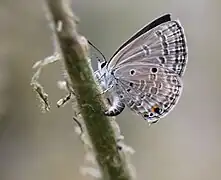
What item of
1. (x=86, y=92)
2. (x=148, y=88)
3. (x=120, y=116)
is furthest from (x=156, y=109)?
(x=120, y=116)

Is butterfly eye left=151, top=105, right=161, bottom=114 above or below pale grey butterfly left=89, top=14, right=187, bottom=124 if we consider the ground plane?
below

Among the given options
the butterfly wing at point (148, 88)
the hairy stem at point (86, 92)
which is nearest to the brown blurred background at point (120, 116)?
the butterfly wing at point (148, 88)

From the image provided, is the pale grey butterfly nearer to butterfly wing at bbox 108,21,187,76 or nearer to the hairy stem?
butterfly wing at bbox 108,21,187,76

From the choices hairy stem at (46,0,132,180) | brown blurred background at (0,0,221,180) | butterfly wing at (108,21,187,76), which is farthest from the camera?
brown blurred background at (0,0,221,180)

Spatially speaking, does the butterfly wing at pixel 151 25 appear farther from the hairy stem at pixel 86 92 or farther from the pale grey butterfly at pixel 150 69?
the hairy stem at pixel 86 92

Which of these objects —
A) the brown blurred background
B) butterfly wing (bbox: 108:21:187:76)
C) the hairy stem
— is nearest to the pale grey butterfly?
butterfly wing (bbox: 108:21:187:76)

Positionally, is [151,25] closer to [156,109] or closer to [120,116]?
[156,109]
